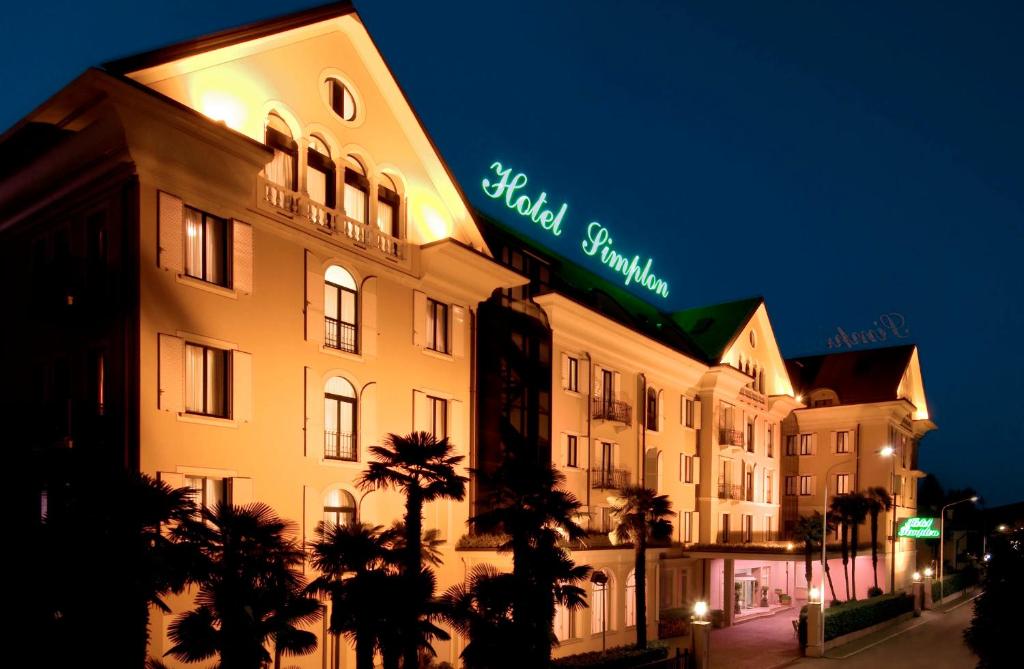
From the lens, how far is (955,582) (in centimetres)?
6228

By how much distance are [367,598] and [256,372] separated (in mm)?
6868

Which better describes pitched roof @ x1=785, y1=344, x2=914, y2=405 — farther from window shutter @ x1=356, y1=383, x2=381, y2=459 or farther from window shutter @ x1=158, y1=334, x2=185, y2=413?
window shutter @ x1=158, y1=334, x2=185, y2=413

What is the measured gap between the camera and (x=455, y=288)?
91.2 feet

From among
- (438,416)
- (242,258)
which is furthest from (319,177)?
(438,416)

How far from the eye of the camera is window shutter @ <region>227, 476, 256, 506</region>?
1953 centimetres

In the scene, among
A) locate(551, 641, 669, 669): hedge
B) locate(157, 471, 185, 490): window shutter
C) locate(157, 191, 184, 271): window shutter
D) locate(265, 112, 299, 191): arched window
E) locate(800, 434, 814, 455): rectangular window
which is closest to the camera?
locate(157, 471, 185, 490): window shutter

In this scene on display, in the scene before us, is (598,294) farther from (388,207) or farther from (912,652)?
(912,652)

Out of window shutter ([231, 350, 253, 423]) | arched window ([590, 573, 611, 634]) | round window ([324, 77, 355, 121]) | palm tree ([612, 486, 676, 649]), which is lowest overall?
arched window ([590, 573, 611, 634])

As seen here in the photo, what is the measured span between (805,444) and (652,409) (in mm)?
24592

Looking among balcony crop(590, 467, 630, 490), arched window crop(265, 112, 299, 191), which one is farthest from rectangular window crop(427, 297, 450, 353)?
balcony crop(590, 467, 630, 490)

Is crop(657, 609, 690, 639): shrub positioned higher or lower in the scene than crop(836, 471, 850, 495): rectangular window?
lower

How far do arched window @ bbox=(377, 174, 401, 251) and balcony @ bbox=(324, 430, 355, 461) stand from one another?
5984mm

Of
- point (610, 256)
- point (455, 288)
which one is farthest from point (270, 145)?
point (610, 256)

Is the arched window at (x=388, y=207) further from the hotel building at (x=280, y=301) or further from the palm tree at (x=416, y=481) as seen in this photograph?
the palm tree at (x=416, y=481)
